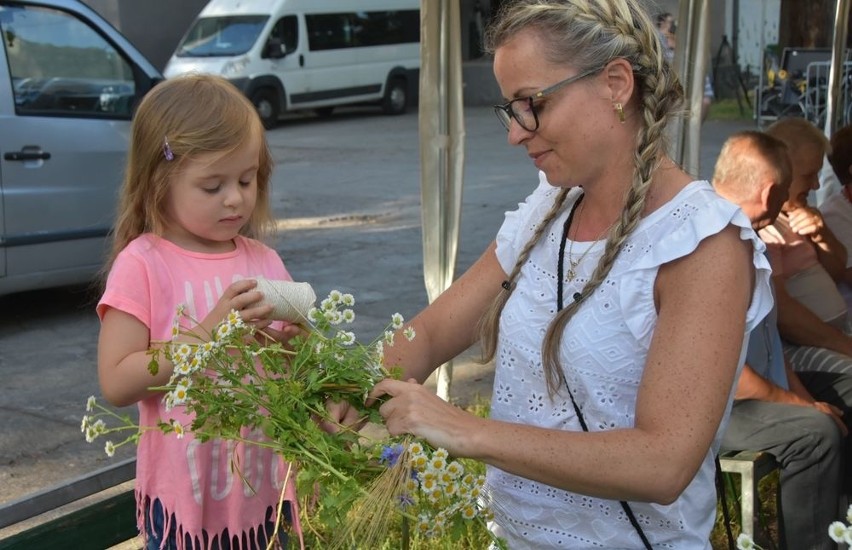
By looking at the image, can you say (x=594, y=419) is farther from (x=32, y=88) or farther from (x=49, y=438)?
(x=32, y=88)

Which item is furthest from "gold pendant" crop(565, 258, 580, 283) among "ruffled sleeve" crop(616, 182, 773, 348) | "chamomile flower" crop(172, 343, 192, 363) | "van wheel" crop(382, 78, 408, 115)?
"van wheel" crop(382, 78, 408, 115)

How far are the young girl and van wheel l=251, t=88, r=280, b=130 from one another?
1751 centimetres

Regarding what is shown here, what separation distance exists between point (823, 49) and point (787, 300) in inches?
466

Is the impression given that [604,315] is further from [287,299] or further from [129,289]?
[129,289]

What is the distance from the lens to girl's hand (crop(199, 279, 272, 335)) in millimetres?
1999

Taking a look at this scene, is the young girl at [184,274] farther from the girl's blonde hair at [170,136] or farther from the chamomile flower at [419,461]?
the chamomile flower at [419,461]

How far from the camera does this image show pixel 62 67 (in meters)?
7.18

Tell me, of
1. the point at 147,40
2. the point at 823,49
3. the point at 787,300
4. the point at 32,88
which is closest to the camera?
the point at 787,300

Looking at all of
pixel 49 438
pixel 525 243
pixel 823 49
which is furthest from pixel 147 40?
pixel 525 243

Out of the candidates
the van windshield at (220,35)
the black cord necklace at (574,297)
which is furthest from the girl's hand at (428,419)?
the van windshield at (220,35)

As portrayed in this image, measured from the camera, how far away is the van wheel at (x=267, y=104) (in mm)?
19672

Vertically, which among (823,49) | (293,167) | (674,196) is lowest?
(293,167)

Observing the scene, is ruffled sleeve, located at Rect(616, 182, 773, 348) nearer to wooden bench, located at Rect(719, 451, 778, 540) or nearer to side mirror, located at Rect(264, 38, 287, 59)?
wooden bench, located at Rect(719, 451, 778, 540)

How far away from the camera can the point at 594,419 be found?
6.28 ft
